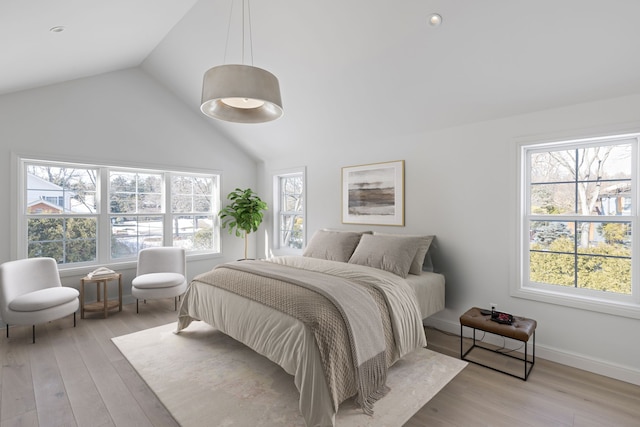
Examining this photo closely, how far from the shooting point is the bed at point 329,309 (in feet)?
6.46

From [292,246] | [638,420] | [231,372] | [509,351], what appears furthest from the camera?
[292,246]

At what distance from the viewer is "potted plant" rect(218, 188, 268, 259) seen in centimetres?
524

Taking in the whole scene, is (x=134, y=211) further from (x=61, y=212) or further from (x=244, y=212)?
(x=244, y=212)

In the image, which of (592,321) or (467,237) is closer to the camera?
(592,321)

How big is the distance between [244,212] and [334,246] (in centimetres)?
201

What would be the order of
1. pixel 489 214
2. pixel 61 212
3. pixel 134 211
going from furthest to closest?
pixel 134 211, pixel 61 212, pixel 489 214

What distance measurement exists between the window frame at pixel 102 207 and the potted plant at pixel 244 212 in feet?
0.67

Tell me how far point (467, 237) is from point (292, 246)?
297 cm

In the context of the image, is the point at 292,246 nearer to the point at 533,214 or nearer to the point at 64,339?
the point at 64,339

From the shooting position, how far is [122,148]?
14.3ft

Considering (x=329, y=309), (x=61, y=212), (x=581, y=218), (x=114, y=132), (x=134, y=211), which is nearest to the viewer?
(x=329, y=309)

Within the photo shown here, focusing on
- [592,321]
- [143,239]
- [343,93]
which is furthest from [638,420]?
[143,239]

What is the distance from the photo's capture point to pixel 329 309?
215 cm

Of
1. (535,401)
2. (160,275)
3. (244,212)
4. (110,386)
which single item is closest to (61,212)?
(160,275)
